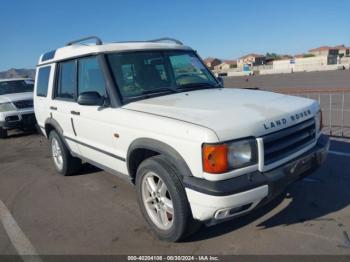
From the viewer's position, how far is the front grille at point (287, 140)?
10.4 feet

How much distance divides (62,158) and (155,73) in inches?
102

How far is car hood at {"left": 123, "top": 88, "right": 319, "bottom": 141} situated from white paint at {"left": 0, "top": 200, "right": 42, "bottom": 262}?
6.05ft

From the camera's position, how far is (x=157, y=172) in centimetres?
333

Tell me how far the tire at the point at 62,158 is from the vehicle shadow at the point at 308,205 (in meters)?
Answer: 3.04

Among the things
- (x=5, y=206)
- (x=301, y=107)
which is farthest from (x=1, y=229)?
(x=301, y=107)

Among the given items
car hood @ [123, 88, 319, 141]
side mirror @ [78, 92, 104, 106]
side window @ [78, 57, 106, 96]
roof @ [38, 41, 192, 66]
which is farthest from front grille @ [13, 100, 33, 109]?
car hood @ [123, 88, 319, 141]

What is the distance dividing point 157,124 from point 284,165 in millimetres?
1284

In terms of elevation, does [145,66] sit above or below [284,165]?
above

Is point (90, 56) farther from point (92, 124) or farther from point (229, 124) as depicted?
point (229, 124)

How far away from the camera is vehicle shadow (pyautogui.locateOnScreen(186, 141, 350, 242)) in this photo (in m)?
3.79

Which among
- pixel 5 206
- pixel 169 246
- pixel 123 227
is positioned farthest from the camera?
pixel 5 206

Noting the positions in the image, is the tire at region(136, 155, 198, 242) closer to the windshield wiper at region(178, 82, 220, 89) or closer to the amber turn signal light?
the amber turn signal light

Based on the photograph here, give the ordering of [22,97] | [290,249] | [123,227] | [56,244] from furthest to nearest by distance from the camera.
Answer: [22,97] → [123,227] → [56,244] → [290,249]

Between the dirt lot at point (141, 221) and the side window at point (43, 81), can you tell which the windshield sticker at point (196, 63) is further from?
the side window at point (43, 81)
